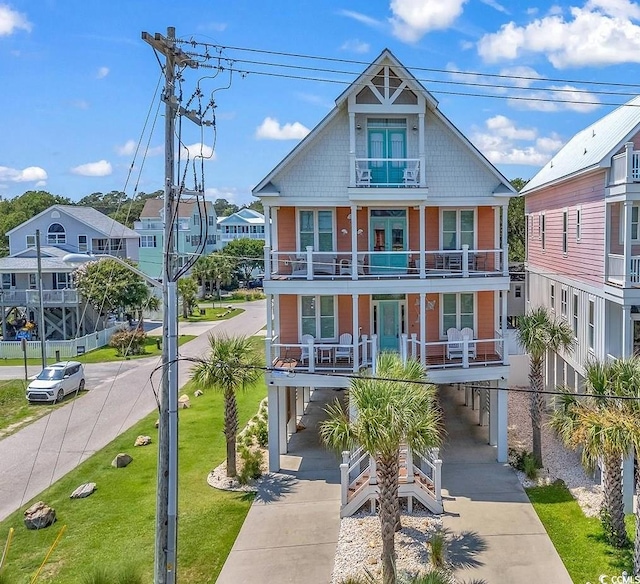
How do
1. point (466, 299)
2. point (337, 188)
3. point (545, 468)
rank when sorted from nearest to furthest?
point (545, 468) → point (337, 188) → point (466, 299)

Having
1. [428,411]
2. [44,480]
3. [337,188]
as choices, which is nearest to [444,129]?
[337,188]

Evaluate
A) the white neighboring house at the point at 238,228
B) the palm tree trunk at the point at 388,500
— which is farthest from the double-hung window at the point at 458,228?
the white neighboring house at the point at 238,228

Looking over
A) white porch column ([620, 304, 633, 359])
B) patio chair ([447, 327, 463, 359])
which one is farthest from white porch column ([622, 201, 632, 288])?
patio chair ([447, 327, 463, 359])

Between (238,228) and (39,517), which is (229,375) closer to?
(39,517)

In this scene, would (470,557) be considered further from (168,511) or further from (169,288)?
(169,288)

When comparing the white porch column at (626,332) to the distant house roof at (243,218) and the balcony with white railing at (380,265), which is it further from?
the distant house roof at (243,218)

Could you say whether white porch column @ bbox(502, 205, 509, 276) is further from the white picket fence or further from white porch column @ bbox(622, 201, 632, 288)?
the white picket fence
